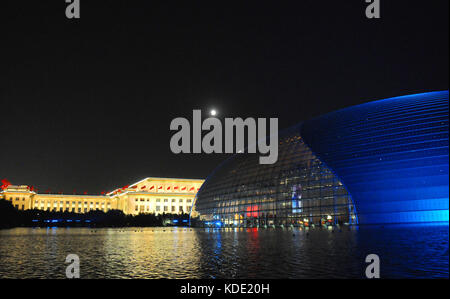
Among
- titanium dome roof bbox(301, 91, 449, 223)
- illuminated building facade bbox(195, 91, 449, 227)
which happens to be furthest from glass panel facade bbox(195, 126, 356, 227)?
titanium dome roof bbox(301, 91, 449, 223)

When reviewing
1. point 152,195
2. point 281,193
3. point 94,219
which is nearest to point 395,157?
point 281,193

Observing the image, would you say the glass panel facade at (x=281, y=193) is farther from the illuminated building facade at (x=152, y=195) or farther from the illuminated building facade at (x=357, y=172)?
the illuminated building facade at (x=152, y=195)

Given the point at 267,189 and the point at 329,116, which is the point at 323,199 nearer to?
the point at 267,189

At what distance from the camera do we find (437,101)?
201 ft

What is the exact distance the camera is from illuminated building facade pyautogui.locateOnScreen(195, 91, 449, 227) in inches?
2034

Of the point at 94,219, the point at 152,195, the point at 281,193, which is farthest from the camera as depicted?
the point at 152,195

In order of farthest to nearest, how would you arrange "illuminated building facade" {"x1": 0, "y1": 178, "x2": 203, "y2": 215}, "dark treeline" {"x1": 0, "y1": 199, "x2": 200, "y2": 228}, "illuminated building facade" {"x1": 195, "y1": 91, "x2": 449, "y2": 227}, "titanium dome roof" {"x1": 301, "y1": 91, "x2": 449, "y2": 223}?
1. "illuminated building facade" {"x1": 0, "y1": 178, "x2": 203, "y2": 215}
2. "dark treeline" {"x1": 0, "y1": 199, "x2": 200, "y2": 228}
3. "illuminated building facade" {"x1": 195, "y1": 91, "x2": 449, "y2": 227}
4. "titanium dome roof" {"x1": 301, "y1": 91, "x2": 449, "y2": 223}

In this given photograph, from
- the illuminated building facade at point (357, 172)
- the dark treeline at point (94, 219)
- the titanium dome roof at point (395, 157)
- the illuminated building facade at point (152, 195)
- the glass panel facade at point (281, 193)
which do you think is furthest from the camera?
the illuminated building facade at point (152, 195)

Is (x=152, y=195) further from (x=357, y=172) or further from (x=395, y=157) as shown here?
(x=395, y=157)

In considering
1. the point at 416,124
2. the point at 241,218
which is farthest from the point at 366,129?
the point at 241,218

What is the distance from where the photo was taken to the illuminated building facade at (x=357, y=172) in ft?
169

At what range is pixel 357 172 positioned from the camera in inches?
2194

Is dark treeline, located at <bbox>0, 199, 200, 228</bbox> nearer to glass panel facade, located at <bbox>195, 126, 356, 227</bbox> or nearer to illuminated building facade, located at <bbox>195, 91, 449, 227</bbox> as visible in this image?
glass panel facade, located at <bbox>195, 126, 356, 227</bbox>

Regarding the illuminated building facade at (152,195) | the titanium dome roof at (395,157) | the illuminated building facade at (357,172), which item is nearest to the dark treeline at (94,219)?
the illuminated building facade at (357,172)
